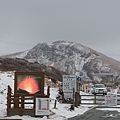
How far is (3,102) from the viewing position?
24781mm

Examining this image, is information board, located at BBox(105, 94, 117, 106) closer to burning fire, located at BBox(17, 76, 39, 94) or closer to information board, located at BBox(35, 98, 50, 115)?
burning fire, located at BBox(17, 76, 39, 94)

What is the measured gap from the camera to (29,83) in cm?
2016

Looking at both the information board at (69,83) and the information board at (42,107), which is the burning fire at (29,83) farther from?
the information board at (69,83)

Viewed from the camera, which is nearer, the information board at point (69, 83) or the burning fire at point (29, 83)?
the burning fire at point (29, 83)

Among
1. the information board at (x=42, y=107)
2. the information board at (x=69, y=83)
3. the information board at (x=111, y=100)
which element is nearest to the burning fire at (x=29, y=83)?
the information board at (x=42, y=107)

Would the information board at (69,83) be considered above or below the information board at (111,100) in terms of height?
above

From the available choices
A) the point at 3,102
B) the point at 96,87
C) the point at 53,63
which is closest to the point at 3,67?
the point at 96,87

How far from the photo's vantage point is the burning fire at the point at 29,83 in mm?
20250

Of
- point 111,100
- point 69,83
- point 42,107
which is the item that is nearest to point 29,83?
point 42,107

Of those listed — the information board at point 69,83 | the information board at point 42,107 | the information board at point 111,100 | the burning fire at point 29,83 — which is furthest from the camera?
the information board at point 111,100

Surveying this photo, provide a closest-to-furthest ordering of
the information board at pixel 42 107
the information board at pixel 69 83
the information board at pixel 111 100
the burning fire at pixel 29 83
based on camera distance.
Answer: the information board at pixel 42 107
the burning fire at pixel 29 83
the information board at pixel 69 83
the information board at pixel 111 100

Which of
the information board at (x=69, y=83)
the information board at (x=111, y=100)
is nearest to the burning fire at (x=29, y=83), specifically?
the information board at (x=69, y=83)

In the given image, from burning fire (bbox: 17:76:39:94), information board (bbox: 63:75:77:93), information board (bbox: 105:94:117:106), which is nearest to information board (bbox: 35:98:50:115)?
burning fire (bbox: 17:76:39:94)

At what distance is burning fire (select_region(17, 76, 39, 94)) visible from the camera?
2025cm
